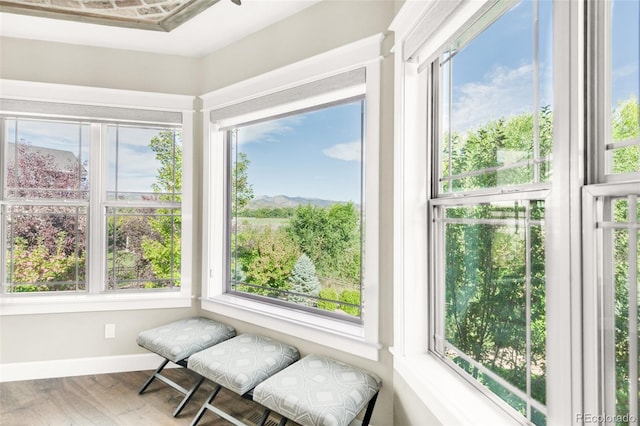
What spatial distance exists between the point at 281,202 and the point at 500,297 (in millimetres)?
1726

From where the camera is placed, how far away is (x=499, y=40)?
1233mm

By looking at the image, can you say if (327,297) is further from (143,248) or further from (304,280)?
(143,248)

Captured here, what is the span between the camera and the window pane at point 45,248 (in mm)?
2740

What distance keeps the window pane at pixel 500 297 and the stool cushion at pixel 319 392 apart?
479 millimetres

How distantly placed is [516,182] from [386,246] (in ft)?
2.79

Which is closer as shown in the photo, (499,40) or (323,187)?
(499,40)

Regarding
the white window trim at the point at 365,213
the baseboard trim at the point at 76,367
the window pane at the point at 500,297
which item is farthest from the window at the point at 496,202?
the baseboard trim at the point at 76,367

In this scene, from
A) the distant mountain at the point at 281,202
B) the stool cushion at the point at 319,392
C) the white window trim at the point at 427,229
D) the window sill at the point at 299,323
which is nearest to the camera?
the white window trim at the point at 427,229

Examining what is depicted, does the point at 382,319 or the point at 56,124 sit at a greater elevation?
the point at 56,124

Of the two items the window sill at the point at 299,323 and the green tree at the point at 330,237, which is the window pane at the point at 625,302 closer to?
the window sill at the point at 299,323

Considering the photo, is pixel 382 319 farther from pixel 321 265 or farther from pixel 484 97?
pixel 484 97

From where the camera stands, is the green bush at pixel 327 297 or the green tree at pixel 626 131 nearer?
the green tree at pixel 626 131

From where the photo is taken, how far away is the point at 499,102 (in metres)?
1.25

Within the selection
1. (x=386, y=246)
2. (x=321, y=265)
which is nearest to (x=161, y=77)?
(x=321, y=265)
